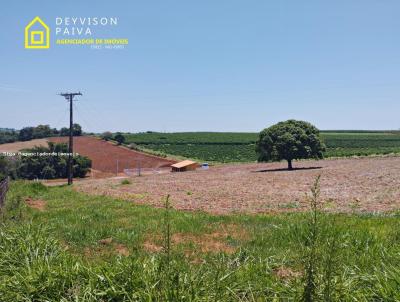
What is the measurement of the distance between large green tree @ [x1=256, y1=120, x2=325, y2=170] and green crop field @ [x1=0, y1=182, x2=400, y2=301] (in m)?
32.2

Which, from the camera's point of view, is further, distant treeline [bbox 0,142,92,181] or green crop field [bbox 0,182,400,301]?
distant treeline [bbox 0,142,92,181]

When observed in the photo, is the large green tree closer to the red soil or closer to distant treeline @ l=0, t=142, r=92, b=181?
the red soil

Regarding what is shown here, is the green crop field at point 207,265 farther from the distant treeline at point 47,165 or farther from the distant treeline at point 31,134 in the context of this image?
the distant treeline at point 31,134

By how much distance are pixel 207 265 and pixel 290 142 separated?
3669 centimetres

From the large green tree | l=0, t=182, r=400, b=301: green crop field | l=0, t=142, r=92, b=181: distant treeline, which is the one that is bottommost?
l=0, t=142, r=92, b=181: distant treeline

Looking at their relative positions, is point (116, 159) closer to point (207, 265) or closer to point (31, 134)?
point (31, 134)

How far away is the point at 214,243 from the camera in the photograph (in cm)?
935

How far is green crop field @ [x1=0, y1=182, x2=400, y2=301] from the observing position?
14.6 ft

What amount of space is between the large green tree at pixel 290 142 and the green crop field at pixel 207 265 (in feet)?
106

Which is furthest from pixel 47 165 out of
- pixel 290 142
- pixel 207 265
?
pixel 207 265

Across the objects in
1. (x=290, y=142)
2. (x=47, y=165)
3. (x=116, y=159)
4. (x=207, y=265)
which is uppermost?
(x=290, y=142)

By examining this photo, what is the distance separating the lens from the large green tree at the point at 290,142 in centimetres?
4216

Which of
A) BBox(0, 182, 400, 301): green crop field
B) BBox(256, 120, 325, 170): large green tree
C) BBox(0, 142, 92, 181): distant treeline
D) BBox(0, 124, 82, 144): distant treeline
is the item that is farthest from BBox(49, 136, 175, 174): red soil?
BBox(0, 182, 400, 301): green crop field

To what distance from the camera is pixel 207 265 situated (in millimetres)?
6586
